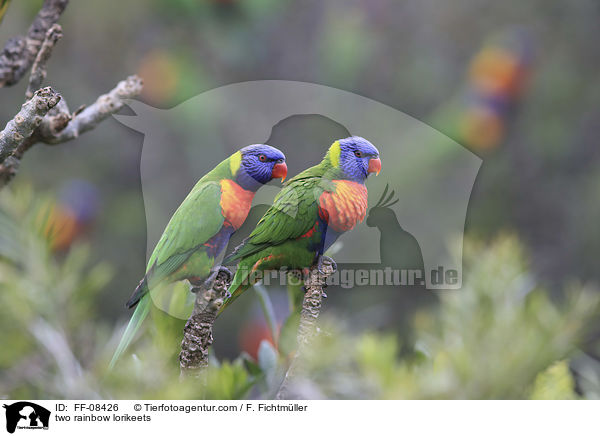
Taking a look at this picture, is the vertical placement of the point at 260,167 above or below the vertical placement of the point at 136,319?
above

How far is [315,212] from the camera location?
19.4 inches

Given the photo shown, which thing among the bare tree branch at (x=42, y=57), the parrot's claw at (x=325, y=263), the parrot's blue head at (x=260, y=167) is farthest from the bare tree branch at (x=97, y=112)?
the parrot's claw at (x=325, y=263)

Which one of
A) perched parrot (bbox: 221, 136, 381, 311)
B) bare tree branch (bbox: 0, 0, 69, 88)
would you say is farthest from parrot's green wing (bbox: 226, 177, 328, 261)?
bare tree branch (bbox: 0, 0, 69, 88)

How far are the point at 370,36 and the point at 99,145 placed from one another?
132 cm

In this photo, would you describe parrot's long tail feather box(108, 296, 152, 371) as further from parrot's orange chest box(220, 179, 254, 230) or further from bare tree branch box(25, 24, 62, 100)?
bare tree branch box(25, 24, 62, 100)

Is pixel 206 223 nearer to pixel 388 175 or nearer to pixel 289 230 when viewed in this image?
pixel 289 230

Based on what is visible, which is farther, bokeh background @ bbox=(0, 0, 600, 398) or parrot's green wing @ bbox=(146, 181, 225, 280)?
bokeh background @ bbox=(0, 0, 600, 398)

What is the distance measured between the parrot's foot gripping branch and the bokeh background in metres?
0.04

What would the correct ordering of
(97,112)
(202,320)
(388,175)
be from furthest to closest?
(388,175) → (97,112) → (202,320)

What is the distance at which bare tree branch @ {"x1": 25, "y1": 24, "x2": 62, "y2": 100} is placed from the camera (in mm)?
517

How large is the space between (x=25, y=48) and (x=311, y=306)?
18.3 inches

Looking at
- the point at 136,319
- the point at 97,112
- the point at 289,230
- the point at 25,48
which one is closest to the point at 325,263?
the point at 289,230

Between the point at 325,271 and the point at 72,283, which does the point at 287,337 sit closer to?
the point at 325,271

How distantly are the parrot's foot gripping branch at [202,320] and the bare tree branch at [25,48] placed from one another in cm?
38
